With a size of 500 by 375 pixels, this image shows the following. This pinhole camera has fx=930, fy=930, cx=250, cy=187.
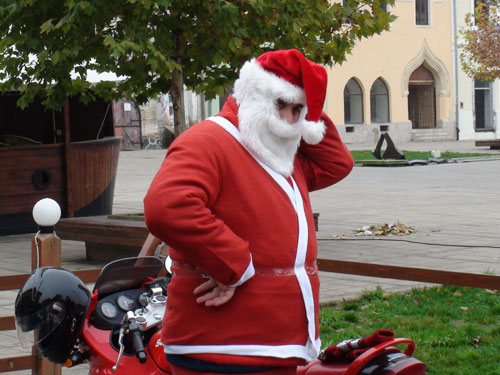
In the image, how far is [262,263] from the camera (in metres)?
2.75

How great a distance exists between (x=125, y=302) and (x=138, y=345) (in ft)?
1.47

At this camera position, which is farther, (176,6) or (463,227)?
(463,227)

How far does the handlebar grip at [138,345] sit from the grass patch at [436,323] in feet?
7.61

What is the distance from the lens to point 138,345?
124 inches

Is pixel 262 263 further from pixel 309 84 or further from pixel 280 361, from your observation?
pixel 309 84

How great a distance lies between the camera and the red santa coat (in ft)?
8.58

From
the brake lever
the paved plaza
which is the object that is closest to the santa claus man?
the brake lever

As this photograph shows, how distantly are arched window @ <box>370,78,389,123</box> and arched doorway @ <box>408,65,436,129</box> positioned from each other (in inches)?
62.9

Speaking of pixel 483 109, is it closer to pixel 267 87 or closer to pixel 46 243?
pixel 46 243

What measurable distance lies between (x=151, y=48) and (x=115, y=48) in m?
0.36

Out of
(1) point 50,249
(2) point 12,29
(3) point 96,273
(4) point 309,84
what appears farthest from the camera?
(2) point 12,29

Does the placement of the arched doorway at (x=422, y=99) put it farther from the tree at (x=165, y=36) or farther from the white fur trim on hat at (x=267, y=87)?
the white fur trim on hat at (x=267, y=87)

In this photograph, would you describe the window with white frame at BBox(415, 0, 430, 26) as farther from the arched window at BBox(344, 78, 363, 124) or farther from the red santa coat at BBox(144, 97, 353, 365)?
the red santa coat at BBox(144, 97, 353, 365)

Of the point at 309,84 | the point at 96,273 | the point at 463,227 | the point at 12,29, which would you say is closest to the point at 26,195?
the point at 12,29
